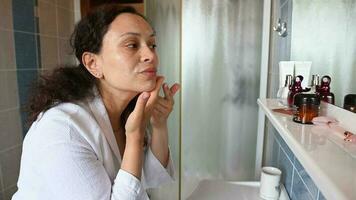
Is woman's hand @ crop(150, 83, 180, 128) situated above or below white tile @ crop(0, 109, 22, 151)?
above

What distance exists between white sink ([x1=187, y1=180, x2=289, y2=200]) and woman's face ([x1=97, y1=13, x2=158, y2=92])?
0.54m

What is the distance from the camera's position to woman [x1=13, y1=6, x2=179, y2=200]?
61 centimetres

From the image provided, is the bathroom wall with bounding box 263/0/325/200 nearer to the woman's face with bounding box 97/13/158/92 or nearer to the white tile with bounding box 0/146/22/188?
the woman's face with bounding box 97/13/158/92

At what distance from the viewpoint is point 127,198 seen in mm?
629

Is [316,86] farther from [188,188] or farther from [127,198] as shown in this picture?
[188,188]

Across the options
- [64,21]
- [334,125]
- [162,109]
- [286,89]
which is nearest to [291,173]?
[286,89]

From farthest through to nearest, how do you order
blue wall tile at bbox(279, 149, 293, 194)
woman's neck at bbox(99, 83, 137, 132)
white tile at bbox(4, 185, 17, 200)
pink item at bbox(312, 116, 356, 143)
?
1. white tile at bbox(4, 185, 17, 200)
2. blue wall tile at bbox(279, 149, 293, 194)
3. woman's neck at bbox(99, 83, 137, 132)
4. pink item at bbox(312, 116, 356, 143)

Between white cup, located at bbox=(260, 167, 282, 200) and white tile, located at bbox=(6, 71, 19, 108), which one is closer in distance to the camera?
white cup, located at bbox=(260, 167, 282, 200)

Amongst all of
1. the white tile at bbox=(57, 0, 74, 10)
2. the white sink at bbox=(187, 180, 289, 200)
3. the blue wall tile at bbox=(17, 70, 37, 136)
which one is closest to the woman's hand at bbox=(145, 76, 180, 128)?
the white sink at bbox=(187, 180, 289, 200)

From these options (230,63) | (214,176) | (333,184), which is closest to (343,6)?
(333,184)

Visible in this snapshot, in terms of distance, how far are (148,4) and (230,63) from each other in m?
0.60

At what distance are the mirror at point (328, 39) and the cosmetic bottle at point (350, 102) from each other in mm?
12

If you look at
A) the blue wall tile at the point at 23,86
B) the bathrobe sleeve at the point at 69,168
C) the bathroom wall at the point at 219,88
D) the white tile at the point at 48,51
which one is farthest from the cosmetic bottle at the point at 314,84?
the white tile at the point at 48,51

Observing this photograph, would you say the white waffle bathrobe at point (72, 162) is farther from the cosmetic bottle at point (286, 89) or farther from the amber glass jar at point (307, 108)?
the cosmetic bottle at point (286, 89)
